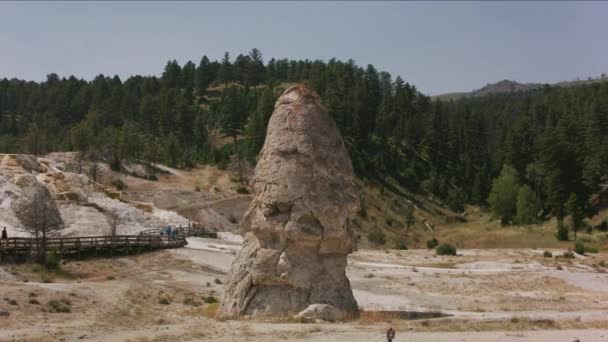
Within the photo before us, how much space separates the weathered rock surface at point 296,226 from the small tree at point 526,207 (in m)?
73.6

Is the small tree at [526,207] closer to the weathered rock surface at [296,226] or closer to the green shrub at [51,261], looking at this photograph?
the green shrub at [51,261]

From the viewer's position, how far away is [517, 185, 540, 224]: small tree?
93625 millimetres

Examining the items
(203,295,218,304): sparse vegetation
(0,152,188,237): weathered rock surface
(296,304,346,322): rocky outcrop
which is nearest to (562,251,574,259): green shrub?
(0,152,188,237): weathered rock surface

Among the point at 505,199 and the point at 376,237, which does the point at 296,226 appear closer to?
the point at 376,237

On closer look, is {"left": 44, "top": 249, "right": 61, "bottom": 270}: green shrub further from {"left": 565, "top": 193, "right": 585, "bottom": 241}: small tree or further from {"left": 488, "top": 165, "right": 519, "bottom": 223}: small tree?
{"left": 488, "top": 165, "right": 519, "bottom": 223}: small tree

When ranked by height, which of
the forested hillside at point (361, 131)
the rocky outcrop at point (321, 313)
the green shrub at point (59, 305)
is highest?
the forested hillside at point (361, 131)

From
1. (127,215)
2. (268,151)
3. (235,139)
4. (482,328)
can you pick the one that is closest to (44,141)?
(235,139)

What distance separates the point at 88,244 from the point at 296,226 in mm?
25972

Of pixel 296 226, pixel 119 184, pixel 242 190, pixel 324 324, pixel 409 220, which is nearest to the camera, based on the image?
pixel 324 324

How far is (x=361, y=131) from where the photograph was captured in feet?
Answer: 420

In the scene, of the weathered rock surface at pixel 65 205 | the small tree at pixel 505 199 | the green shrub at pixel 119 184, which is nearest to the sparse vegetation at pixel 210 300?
the weathered rock surface at pixel 65 205

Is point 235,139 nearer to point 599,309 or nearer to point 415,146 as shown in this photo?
point 415,146

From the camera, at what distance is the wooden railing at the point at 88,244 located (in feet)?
132

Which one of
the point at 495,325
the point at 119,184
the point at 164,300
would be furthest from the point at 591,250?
the point at 119,184
